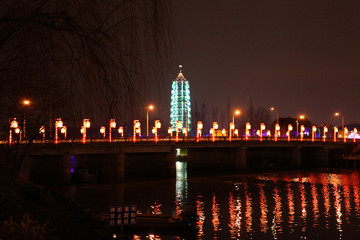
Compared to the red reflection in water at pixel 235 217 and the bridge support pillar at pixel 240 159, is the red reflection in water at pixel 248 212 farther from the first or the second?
the bridge support pillar at pixel 240 159

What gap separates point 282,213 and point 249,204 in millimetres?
5202

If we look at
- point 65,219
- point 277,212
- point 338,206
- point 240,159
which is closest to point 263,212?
point 277,212

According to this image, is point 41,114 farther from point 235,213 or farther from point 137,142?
point 137,142

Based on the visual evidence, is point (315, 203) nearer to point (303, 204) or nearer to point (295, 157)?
point (303, 204)

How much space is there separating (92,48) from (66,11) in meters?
0.76

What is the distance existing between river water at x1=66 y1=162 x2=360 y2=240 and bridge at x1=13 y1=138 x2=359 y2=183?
19.2 feet

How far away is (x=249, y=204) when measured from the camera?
37156 millimetres

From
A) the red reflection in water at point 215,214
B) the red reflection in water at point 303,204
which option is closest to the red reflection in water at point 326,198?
the red reflection in water at point 303,204

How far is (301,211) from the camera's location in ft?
109

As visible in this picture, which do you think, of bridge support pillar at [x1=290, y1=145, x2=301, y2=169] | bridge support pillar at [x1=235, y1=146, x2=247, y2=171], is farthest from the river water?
Result: bridge support pillar at [x1=290, y1=145, x2=301, y2=169]

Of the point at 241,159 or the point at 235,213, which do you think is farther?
the point at 241,159

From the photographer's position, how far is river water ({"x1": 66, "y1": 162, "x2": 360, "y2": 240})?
1009 inches

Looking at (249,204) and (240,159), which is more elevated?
(240,159)

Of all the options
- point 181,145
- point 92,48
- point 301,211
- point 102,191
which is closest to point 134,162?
point 181,145
